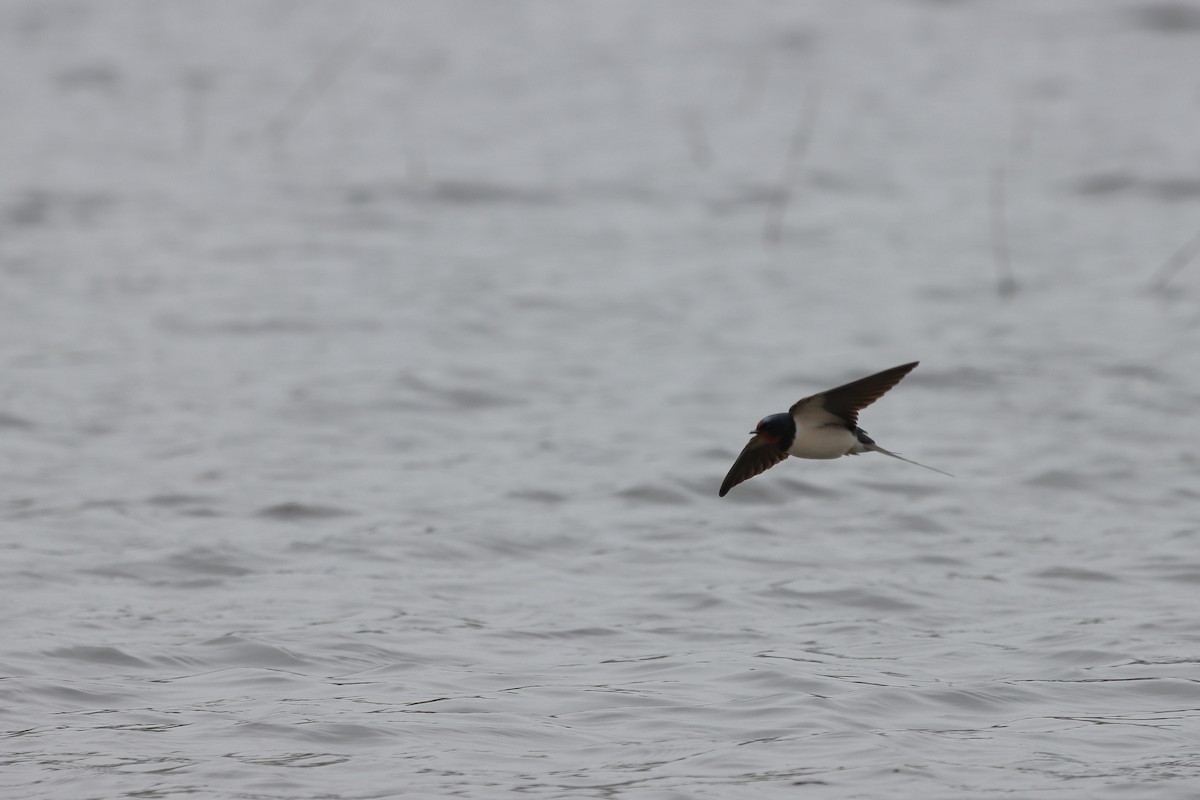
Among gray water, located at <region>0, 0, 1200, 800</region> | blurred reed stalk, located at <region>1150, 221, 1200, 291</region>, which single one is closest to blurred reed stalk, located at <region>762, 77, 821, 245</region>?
gray water, located at <region>0, 0, 1200, 800</region>

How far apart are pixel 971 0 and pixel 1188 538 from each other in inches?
591

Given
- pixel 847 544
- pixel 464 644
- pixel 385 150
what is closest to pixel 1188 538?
pixel 847 544

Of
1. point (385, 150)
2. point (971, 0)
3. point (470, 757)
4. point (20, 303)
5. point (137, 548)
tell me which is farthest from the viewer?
point (971, 0)

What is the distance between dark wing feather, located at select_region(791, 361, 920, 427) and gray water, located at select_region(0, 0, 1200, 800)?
1.07 m

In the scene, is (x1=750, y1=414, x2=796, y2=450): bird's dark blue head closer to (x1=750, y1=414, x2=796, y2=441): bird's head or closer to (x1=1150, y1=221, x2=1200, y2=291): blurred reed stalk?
(x1=750, y1=414, x2=796, y2=441): bird's head

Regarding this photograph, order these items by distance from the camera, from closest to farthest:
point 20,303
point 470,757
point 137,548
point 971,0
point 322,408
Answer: point 470,757 < point 137,548 < point 322,408 < point 20,303 < point 971,0

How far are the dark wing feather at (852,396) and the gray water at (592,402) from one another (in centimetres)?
107

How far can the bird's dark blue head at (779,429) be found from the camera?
18.2 feet

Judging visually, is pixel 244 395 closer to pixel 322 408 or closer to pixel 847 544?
pixel 322 408

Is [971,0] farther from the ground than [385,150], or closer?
farther from the ground

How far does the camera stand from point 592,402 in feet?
34.8

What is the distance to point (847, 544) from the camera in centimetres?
830

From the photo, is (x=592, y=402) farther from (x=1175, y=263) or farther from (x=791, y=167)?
(x=791, y=167)

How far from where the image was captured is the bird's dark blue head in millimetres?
5559
